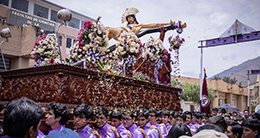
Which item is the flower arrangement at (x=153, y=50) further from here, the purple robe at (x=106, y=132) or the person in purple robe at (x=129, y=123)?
the purple robe at (x=106, y=132)

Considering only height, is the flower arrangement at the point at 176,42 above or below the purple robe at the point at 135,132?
above

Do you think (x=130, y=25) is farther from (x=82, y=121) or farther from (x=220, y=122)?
(x=82, y=121)

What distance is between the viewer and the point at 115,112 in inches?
173

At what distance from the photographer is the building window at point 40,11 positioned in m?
16.9

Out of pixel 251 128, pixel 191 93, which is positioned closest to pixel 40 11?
pixel 251 128

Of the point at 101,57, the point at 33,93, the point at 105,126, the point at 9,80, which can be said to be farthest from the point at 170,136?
the point at 9,80

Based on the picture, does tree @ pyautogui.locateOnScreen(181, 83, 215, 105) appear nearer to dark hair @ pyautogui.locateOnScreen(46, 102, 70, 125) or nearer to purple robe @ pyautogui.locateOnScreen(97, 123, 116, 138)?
purple robe @ pyautogui.locateOnScreen(97, 123, 116, 138)

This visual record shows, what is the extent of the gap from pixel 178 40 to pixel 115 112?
471 cm

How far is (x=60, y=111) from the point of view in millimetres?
3531

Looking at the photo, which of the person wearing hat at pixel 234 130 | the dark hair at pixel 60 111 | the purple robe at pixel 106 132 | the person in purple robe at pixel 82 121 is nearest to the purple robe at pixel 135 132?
the purple robe at pixel 106 132

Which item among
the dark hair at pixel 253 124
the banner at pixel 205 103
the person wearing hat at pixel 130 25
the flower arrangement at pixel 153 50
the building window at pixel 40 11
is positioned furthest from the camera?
the building window at pixel 40 11

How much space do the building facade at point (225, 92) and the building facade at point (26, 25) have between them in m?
15.1

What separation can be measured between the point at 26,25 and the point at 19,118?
47.3 ft

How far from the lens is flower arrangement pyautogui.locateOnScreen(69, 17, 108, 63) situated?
5172 mm
